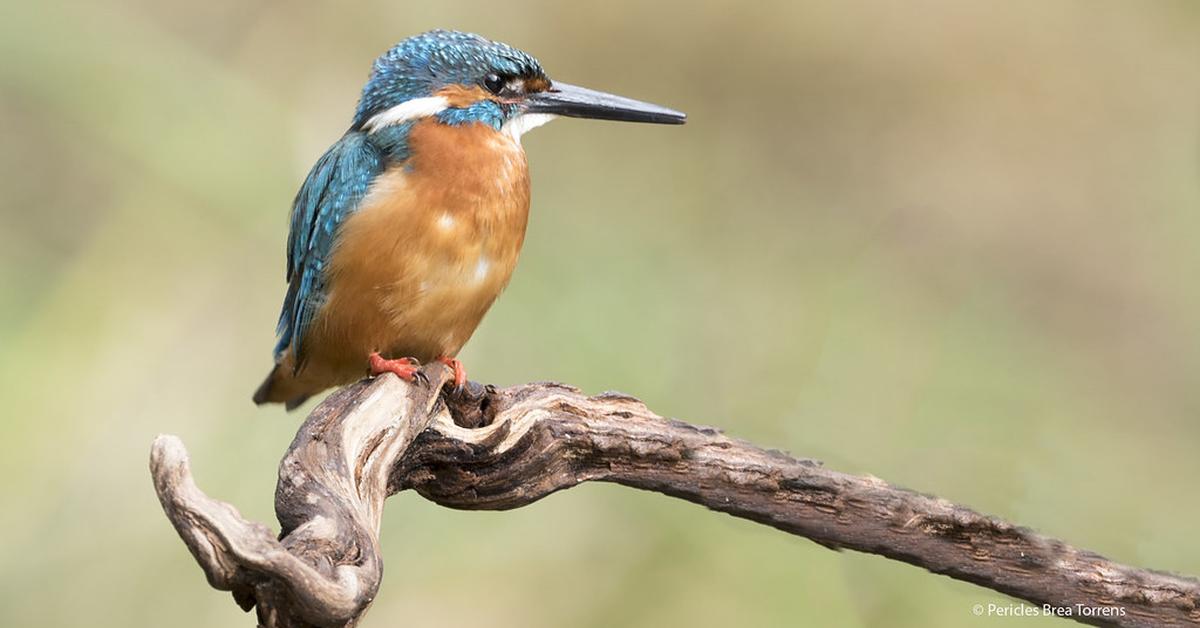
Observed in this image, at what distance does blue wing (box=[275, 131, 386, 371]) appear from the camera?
9.05ft

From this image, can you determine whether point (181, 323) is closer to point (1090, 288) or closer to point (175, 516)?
point (175, 516)

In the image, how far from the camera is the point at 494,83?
2924mm

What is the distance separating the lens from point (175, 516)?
161 centimetres

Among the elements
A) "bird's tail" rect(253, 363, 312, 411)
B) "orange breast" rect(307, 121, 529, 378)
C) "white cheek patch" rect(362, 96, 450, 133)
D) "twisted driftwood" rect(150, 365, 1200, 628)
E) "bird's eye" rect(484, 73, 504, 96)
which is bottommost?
"twisted driftwood" rect(150, 365, 1200, 628)

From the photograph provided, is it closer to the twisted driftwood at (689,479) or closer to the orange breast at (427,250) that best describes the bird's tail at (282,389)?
the orange breast at (427,250)

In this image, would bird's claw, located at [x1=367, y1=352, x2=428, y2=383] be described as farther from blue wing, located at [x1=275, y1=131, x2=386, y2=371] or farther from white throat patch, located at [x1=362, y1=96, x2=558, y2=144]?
white throat patch, located at [x1=362, y1=96, x2=558, y2=144]

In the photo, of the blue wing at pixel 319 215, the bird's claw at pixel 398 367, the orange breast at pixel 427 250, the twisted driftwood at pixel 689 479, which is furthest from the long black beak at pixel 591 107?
the twisted driftwood at pixel 689 479

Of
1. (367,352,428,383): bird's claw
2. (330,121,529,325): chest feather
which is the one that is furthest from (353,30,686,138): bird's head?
(367,352,428,383): bird's claw

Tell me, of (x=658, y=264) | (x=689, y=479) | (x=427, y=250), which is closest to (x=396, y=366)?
(x=427, y=250)

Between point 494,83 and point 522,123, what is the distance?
4.1 inches

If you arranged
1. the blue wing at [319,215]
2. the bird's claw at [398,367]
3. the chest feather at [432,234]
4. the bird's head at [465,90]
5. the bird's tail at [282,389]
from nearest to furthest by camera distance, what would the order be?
the bird's claw at [398,367] < the chest feather at [432,234] < the blue wing at [319,215] < the bird's head at [465,90] < the bird's tail at [282,389]

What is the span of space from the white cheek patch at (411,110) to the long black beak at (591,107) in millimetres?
202

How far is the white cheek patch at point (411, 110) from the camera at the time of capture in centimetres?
285

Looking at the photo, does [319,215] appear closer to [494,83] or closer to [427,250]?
[427,250]
